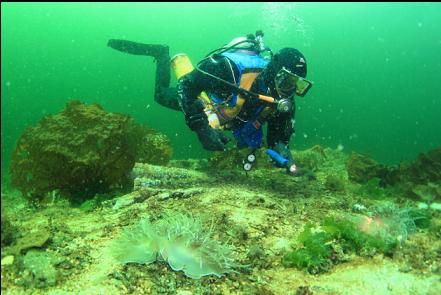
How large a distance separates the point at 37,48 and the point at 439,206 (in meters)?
118

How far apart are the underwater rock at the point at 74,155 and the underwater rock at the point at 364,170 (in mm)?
5380

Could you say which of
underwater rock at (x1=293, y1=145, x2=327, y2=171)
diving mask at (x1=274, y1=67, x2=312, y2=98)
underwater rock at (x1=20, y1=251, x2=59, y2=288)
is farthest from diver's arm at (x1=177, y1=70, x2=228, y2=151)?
underwater rock at (x1=293, y1=145, x2=327, y2=171)

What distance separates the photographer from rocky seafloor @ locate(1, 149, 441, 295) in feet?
9.71

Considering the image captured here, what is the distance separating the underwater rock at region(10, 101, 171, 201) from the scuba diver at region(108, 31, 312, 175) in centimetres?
133

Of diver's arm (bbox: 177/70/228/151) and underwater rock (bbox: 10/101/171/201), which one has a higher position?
diver's arm (bbox: 177/70/228/151)

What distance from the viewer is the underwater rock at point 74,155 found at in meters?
5.52

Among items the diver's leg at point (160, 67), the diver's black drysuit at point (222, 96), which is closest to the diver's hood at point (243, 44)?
the diver's black drysuit at point (222, 96)

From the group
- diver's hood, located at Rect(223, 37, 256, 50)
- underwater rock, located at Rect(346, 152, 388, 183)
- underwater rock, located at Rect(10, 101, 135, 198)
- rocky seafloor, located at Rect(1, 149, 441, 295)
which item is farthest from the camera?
underwater rock, located at Rect(346, 152, 388, 183)

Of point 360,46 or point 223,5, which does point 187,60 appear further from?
point 360,46

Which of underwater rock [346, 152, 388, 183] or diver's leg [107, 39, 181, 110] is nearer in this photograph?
diver's leg [107, 39, 181, 110]

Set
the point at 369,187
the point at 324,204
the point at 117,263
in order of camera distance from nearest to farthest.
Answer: the point at 117,263
the point at 324,204
the point at 369,187

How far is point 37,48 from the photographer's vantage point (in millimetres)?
104188

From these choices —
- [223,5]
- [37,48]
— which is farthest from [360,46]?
[37,48]

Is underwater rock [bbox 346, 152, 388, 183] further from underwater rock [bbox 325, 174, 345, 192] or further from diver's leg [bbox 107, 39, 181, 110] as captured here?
diver's leg [bbox 107, 39, 181, 110]
